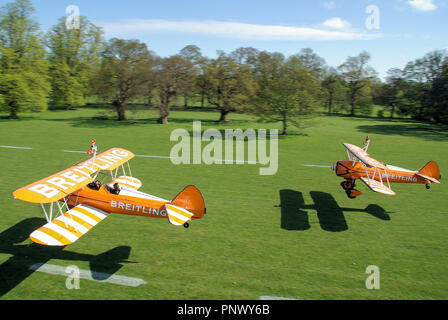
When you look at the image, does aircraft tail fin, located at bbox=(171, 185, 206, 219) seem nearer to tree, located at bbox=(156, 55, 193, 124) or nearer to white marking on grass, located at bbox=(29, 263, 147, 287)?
white marking on grass, located at bbox=(29, 263, 147, 287)

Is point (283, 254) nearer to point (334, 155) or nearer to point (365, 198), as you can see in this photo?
point (365, 198)

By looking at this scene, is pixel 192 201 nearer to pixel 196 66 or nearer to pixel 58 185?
pixel 58 185

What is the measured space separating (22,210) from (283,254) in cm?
1270

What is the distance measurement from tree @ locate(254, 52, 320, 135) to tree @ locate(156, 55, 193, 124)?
14.9m

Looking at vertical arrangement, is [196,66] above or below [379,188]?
above

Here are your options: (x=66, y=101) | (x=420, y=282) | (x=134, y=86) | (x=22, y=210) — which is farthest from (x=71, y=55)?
(x=420, y=282)

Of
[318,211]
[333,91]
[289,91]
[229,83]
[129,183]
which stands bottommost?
[318,211]

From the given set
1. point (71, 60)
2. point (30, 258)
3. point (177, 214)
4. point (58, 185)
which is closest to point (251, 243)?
point (177, 214)

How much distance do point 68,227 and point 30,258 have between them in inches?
89.1

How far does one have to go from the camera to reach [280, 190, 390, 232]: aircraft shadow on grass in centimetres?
1359

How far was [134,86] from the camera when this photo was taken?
47500 mm

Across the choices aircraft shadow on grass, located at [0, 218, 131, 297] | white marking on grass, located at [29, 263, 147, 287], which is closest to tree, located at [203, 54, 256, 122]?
aircraft shadow on grass, located at [0, 218, 131, 297]

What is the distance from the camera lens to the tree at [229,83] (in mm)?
50000

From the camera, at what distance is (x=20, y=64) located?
1946 inches
